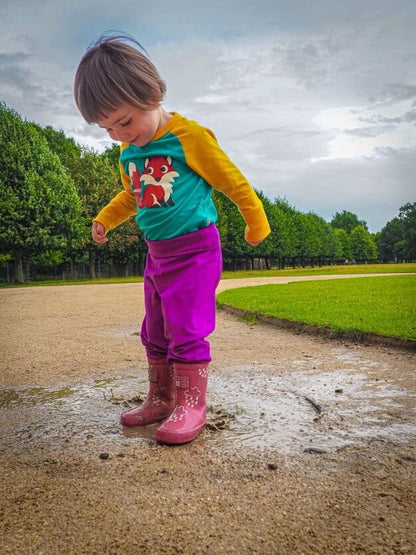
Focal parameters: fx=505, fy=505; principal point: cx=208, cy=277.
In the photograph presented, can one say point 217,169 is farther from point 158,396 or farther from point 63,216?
point 63,216

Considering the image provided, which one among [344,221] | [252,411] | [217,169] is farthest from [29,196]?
[344,221]

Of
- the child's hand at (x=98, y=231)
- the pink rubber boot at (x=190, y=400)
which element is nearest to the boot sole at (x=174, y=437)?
the pink rubber boot at (x=190, y=400)

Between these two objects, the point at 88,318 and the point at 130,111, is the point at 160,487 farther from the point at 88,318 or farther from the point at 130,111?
the point at 88,318

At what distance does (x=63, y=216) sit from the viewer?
28.2 metres

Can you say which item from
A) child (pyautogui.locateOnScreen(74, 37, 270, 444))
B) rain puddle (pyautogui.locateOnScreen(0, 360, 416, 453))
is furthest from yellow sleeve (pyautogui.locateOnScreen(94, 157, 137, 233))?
rain puddle (pyautogui.locateOnScreen(0, 360, 416, 453))

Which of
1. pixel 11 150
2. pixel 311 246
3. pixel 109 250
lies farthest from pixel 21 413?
pixel 311 246

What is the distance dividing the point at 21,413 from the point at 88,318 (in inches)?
192

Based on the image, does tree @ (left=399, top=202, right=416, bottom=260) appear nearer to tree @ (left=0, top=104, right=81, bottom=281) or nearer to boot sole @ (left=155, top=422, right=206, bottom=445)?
A: tree @ (left=0, top=104, right=81, bottom=281)

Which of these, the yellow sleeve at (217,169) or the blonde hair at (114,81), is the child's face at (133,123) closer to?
the blonde hair at (114,81)

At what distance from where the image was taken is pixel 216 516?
158 cm

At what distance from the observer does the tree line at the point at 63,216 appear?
2625 centimetres

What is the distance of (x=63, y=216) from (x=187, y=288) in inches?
1067

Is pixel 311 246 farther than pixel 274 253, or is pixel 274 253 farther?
pixel 311 246

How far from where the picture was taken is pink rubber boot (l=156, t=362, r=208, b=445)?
2.38m
